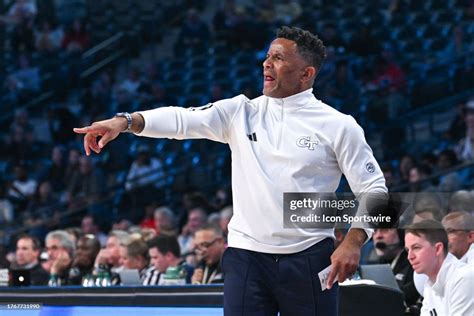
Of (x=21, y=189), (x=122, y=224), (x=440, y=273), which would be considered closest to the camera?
(x=440, y=273)

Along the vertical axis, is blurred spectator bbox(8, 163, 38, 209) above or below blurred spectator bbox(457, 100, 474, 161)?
below

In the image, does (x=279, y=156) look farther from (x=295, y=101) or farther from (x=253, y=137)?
(x=295, y=101)

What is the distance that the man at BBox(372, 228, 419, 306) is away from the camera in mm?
7586

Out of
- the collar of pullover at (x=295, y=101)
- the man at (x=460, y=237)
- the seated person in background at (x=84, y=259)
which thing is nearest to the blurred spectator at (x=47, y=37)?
the seated person in background at (x=84, y=259)

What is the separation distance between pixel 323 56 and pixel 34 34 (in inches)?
604

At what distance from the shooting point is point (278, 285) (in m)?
4.66

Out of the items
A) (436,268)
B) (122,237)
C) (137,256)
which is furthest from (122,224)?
Answer: (436,268)

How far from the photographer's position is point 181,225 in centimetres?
1283

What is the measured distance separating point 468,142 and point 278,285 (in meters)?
7.93

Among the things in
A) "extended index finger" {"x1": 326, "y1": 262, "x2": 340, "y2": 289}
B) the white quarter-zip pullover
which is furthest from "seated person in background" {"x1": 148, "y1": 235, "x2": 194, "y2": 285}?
"extended index finger" {"x1": 326, "y1": 262, "x2": 340, "y2": 289}

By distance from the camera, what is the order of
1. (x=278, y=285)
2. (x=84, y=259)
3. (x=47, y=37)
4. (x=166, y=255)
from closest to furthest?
(x=278, y=285)
(x=166, y=255)
(x=84, y=259)
(x=47, y=37)

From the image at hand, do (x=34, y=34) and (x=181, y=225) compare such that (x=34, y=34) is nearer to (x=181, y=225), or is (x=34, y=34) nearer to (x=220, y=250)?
(x=181, y=225)

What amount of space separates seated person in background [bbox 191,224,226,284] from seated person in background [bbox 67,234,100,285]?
104cm

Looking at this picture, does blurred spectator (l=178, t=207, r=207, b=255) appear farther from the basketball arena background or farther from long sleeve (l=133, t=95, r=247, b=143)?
long sleeve (l=133, t=95, r=247, b=143)
